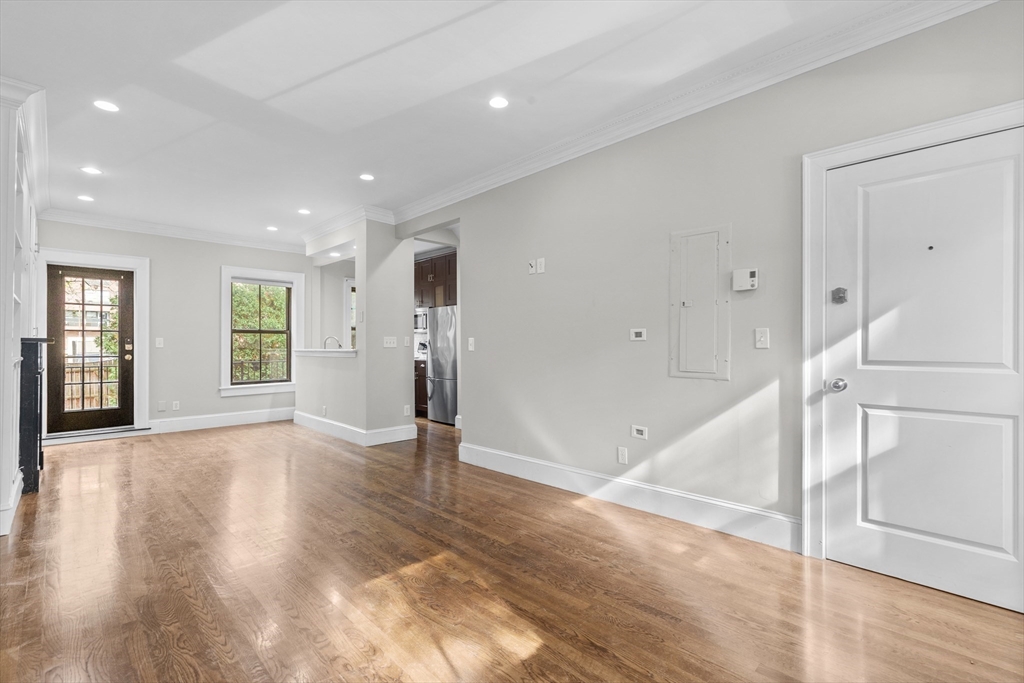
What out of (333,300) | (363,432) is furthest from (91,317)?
(363,432)

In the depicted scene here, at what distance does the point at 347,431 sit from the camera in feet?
18.4

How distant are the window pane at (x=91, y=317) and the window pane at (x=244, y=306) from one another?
57.6 inches

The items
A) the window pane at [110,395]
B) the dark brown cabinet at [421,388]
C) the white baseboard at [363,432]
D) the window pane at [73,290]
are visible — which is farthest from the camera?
the dark brown cabinet at [421,388]

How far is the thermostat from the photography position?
8.76ft

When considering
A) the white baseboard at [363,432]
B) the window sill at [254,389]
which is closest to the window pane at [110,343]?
the window sill at [254,389]

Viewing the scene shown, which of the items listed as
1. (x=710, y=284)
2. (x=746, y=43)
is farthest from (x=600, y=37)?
(x=710, y=284)

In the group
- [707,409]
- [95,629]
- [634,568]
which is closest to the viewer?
[95,629]

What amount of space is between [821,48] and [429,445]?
4.65 meters

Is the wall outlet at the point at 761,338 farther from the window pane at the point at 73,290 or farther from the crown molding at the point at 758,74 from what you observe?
the window pane at the point at 73,290

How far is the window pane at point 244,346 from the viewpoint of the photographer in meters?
6.80

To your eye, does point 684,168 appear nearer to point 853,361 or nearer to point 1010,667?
point 853,361

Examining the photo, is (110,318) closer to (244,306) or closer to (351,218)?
(244,306)

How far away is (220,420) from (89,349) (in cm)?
169

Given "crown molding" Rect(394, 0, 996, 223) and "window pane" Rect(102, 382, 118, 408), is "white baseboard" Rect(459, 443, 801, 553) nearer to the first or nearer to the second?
"crown molding" Rect(394, 0, 996, 223)
